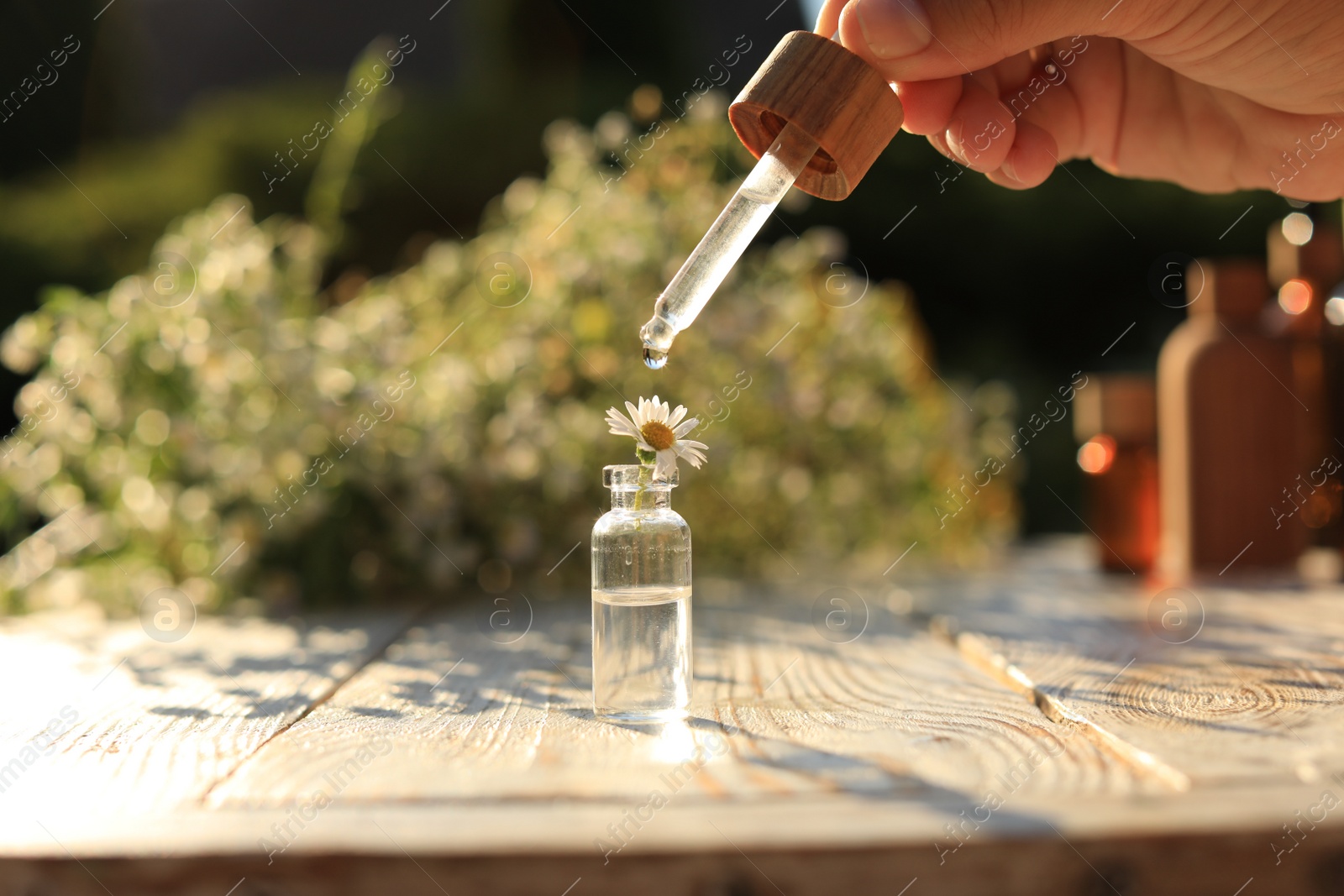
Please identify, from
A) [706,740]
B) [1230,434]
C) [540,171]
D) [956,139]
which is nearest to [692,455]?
[706,740]

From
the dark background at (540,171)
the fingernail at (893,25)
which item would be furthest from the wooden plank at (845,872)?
the dark background at (540,171)

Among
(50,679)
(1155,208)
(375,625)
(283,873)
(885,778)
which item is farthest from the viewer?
(1155,208)

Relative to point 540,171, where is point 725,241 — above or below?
below

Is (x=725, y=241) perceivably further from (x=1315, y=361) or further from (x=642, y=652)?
(x=1315, y=361)

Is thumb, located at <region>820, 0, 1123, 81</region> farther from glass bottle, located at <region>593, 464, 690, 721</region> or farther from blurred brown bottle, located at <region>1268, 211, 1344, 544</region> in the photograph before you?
blurred brown bottle, located at <region>1268, 211, 1344, 544</region>

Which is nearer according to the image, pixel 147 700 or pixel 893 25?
pixel 893 25

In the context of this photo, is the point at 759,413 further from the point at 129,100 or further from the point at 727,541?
the point at 129,100

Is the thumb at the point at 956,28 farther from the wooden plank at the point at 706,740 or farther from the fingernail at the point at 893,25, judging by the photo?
the wooden plank at the point at 706,740

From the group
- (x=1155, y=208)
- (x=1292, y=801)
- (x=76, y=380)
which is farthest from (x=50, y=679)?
(x=1155, y=208)
